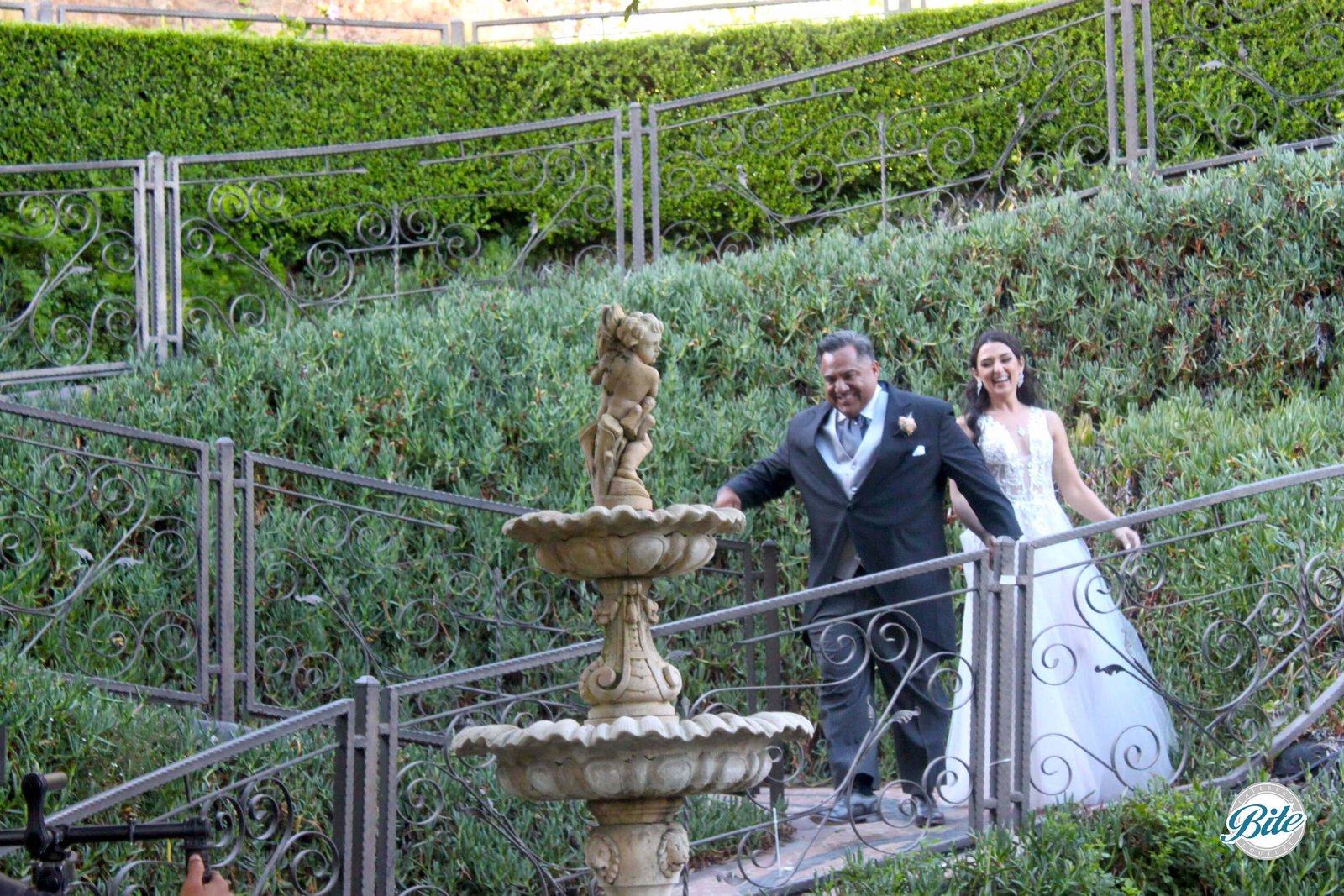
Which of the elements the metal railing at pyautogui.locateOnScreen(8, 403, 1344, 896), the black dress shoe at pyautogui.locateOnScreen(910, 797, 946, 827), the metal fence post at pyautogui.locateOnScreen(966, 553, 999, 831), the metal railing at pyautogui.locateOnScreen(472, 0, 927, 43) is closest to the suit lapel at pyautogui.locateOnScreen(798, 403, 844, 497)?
the metal railing at pyautogui.locateOnScreen(8, 403, 1344, 896)

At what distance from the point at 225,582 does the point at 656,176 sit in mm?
5676

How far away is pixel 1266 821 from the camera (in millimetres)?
5613

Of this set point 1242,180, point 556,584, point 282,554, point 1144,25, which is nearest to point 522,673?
point 556,584

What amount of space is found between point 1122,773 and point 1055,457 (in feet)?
4.62

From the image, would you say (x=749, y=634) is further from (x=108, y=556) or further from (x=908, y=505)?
(x=108, y=556)

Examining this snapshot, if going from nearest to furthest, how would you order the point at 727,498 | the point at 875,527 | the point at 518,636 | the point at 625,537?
the point at 625,537 → the point at 875,527 → the point at 727,498 → the point at 518,636

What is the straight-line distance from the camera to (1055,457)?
723 centimetres

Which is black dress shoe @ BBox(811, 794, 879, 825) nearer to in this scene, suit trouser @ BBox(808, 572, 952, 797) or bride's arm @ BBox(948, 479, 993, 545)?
suit trouser @ BBox(808, 572, 952, 797)

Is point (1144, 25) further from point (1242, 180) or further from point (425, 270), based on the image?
point (425, 270)

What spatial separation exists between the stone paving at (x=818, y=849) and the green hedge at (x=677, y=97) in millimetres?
6987

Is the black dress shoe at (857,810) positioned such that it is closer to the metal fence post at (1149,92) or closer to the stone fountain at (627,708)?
the stone fountain at (627,708)

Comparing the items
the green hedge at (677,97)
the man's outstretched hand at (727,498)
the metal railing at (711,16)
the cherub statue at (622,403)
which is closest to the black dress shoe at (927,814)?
the man's outstretched hand at (727,498)

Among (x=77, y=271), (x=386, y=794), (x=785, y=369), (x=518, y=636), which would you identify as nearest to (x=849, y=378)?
(x=386, y=794)

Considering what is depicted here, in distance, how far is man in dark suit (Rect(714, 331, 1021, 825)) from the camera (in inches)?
246
